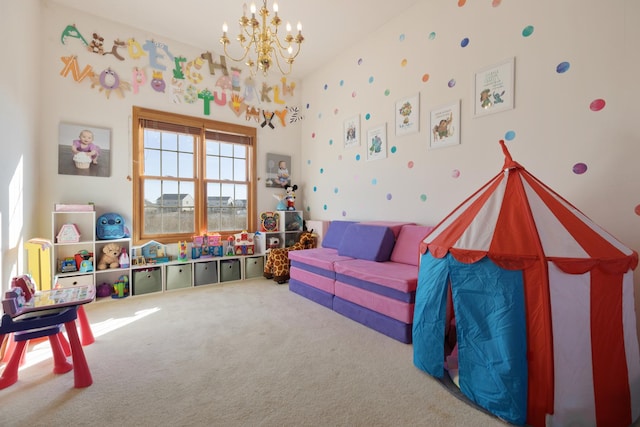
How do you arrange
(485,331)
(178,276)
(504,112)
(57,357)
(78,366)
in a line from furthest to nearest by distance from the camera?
(178,276) → (504,112) → (57,357) → (78,366) → (485,331)

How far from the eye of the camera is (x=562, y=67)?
228 centimetres

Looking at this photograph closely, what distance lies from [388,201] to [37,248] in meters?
3.66

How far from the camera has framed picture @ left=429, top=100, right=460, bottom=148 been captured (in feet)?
9.75

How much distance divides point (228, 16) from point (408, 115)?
2.46m

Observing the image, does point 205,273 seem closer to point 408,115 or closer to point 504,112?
point 408,115

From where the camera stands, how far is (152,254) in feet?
13.1

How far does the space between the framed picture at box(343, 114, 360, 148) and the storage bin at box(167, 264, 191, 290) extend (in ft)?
9.30

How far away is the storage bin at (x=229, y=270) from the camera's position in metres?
4.29

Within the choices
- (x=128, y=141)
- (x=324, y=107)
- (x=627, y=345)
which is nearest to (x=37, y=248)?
(x=128, y=141)

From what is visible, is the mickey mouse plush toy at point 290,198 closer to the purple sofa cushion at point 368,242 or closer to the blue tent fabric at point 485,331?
the purple sofa cushion at point 368,242

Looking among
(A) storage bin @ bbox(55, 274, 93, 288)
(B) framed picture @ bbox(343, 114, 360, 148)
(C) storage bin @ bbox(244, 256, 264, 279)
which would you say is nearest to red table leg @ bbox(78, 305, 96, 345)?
(A) storage bin @ bbox(55, 274, 93, 288)

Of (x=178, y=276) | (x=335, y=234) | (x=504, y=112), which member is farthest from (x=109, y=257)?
(x=504, y=112)

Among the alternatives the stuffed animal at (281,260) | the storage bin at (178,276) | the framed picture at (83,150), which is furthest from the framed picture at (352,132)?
the framed picture at (83,150)

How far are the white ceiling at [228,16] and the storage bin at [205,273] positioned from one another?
311 cm
